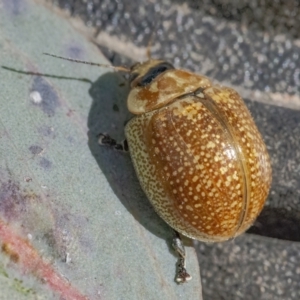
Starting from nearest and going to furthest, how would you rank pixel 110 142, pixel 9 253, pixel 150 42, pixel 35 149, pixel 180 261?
pixel 9 253, pixel 35 149, pixel 180 261, pixel 110 142, pixel 150 42

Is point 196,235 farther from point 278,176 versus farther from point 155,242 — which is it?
point 278,176

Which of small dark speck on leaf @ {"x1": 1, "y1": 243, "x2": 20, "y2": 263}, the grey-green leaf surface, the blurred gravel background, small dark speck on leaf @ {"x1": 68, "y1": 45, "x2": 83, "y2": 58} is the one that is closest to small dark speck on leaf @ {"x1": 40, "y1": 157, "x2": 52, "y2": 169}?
the grey-green leaf surface

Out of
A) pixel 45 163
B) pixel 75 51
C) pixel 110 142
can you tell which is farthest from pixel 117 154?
pixel 75 51

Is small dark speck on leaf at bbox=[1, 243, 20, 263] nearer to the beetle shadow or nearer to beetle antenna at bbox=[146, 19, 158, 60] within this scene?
the beetle shadow

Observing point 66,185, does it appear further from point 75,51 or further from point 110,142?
point 75,51

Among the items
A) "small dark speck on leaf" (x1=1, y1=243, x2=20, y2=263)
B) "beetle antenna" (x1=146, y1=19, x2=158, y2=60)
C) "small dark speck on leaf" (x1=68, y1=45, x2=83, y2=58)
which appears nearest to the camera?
"small dark speck on leaf" (x1=1, y1=243, x2=20, y2=263)

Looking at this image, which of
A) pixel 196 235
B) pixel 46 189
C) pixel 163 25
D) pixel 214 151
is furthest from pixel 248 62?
pixel 46 189
